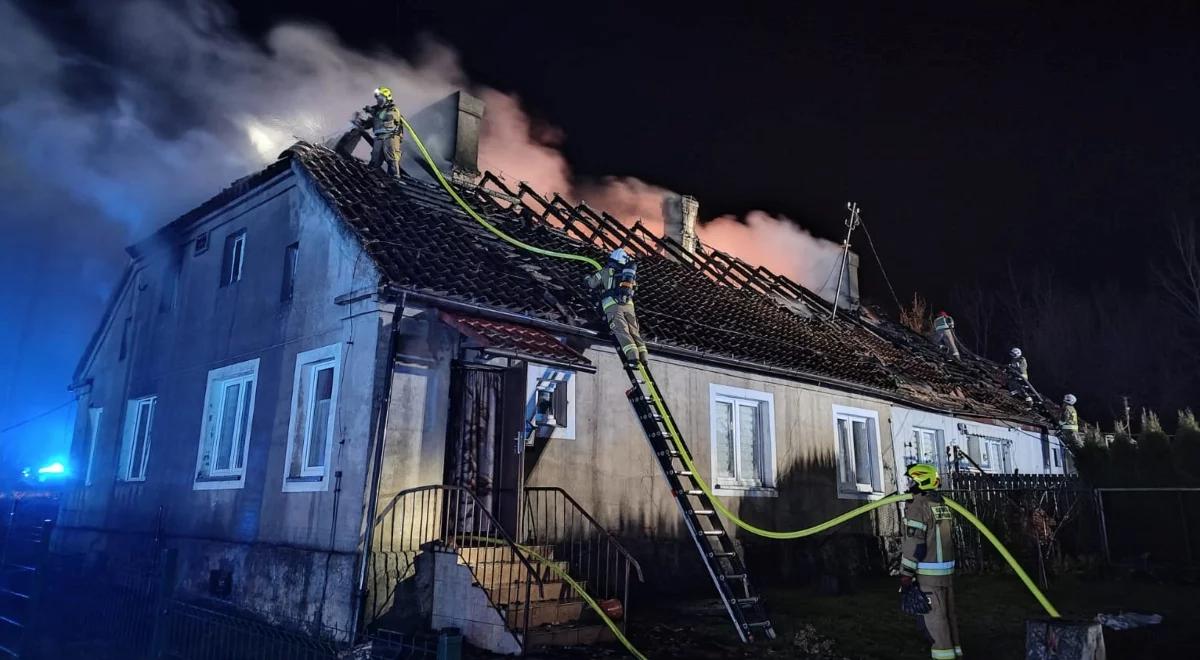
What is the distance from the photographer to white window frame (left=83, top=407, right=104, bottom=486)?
51.6 feet

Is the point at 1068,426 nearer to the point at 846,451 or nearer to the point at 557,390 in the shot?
the point at 846,451

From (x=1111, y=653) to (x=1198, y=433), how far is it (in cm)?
1025

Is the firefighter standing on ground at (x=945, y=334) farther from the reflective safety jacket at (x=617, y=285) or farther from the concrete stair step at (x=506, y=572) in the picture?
the concrete stair step at (x=506, y=572)

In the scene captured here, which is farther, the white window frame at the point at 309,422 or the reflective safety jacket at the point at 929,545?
the white window frame at the point at 309,422

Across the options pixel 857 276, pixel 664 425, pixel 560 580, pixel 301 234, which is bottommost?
pixel 560 580

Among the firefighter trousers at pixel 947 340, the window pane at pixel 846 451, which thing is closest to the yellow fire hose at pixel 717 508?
the window pane at pixel 846 451

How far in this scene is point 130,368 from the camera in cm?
1540

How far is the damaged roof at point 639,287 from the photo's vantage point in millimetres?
10664

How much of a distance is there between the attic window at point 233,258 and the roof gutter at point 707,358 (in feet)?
17.3

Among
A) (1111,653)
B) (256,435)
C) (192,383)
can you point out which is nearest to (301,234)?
(256,435)

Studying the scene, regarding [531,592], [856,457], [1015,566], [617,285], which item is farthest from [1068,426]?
[531,592]

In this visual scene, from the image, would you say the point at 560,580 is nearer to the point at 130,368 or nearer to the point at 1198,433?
the point at 130,368

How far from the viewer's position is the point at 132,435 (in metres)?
14.7

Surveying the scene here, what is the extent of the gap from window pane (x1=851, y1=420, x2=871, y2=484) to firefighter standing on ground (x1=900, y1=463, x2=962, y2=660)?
26.6 feet
